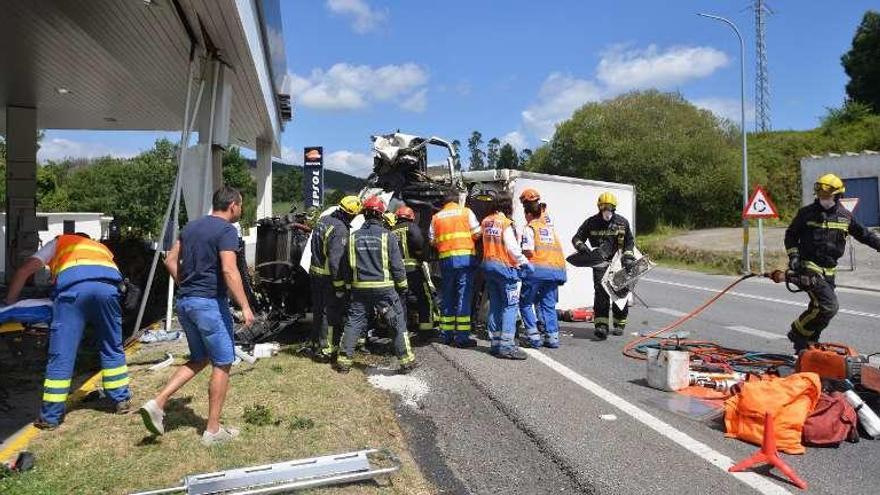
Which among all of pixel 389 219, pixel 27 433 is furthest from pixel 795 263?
pixel 27 433

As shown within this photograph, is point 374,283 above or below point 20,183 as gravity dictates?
below

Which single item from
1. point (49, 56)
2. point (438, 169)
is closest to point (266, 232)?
point (438, 169)

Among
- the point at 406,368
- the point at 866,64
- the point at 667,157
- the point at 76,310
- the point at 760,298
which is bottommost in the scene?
the point at 406,368

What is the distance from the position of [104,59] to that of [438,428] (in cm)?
901

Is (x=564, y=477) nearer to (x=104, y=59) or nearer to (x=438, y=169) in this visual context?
(x=438, y=169)

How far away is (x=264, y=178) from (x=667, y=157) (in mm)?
27763

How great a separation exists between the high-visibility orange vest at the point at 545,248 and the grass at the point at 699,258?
1488cm

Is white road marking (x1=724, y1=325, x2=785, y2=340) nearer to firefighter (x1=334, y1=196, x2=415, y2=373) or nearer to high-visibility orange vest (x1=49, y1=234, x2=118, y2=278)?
firefighter (x1=334, y1=196, x2=415, y2=373)

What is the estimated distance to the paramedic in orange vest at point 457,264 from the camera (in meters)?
7.96

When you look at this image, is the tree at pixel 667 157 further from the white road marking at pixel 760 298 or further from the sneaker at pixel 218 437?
the sneaker at pixel 218 437

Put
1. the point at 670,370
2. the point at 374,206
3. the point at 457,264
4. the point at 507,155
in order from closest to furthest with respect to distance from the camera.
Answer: the point at 670,370
the point at 374,206
the point at 457,264
the point at 507,155

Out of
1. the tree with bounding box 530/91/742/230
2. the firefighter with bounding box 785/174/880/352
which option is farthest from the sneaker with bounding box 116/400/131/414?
the tree with bounding box 530/91/742/230

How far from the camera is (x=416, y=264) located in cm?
823

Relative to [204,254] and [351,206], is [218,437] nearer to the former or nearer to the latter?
[204,254]
